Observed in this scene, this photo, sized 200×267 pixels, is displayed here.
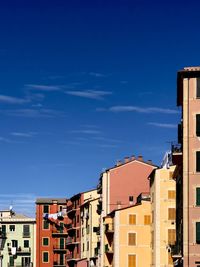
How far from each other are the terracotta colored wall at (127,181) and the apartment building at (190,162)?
48025 mm

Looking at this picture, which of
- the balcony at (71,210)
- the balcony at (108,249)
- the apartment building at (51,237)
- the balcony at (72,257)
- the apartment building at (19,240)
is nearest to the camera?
the balcony at (108,249)

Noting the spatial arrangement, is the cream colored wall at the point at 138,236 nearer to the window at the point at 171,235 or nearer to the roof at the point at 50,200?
the window at the point at 171,235

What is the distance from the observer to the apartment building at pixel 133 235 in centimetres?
10142

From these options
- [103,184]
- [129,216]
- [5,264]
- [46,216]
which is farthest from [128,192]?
[5,264]

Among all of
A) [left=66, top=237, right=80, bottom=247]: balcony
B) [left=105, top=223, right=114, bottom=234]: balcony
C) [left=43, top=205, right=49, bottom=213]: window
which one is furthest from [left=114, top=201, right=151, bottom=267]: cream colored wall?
[left=43, top=205, right=49, bottom=213]: window

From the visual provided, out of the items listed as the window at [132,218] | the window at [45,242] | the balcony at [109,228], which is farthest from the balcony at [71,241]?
the window at [132,218]

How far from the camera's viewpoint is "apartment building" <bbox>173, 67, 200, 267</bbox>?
224 feet

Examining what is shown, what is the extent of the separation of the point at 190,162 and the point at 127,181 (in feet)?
163

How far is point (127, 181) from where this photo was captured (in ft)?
391

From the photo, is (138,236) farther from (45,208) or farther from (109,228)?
(45,208)

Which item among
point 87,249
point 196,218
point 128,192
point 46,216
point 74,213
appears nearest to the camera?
point 196,218

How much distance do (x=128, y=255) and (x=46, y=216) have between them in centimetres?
6524

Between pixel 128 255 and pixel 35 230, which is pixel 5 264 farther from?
pixel 128 255

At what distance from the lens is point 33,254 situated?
169875 millimetres
